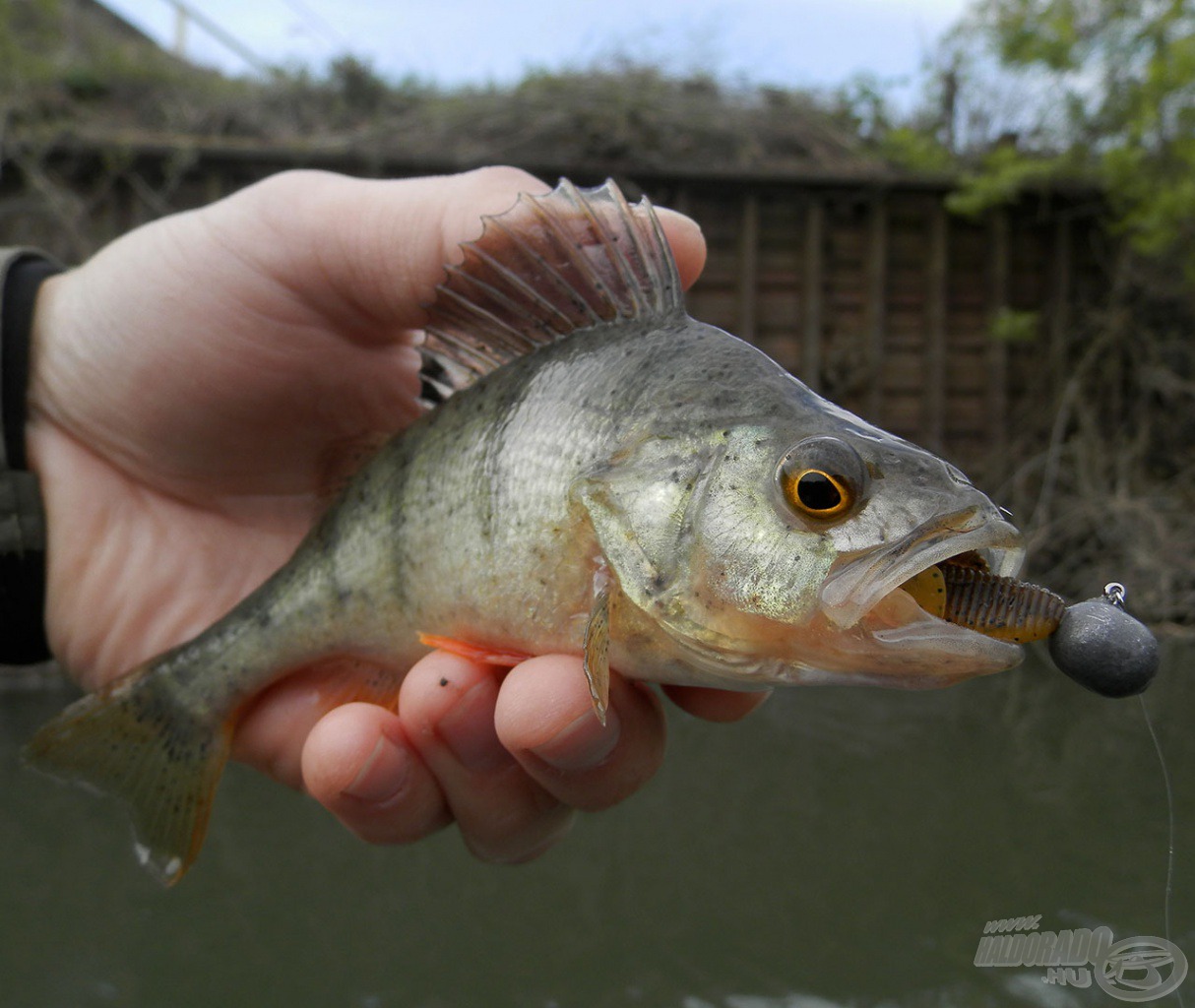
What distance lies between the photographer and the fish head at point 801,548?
1.25m

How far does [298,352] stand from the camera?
257 centimetres

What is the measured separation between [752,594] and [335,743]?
3.17 feet

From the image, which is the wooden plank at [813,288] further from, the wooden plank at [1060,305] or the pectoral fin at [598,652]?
the pectoral fin at [598,652]

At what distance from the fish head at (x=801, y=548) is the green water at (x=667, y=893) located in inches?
80.5

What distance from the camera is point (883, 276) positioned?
31.0 feet

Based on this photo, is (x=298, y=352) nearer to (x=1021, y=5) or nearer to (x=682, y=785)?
(x=682, y=785)

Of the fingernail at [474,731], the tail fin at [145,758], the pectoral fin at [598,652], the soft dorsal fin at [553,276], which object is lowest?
the tail fin at [145,758]

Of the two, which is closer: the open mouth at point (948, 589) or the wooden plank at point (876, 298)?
the open mouth at point (948, 589)

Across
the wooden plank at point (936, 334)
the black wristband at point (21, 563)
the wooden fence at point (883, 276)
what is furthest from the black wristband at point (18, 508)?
the wooden plank at point (936, 334)

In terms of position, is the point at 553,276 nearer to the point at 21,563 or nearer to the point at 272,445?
the point at 272,445

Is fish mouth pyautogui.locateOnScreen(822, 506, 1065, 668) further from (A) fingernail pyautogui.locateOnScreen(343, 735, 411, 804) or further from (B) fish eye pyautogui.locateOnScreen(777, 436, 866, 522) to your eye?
(A) fingernail pyautogui.locateOnScreen(343, 735, 411, 804)

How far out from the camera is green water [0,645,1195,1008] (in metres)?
2.99

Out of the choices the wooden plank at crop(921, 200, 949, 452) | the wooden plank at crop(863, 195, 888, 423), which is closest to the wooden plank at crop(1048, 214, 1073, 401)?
the wooden plank at crop(921, 200, 949, 452)

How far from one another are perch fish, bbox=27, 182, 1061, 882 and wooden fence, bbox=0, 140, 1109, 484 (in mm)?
7775
